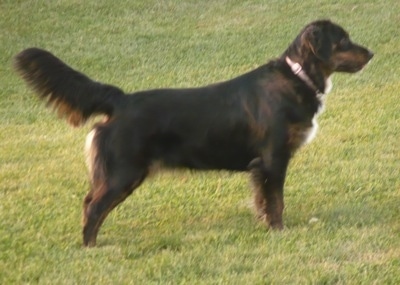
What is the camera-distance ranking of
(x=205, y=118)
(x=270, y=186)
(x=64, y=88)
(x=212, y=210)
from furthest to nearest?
(x=212, y=210)
(x=270, y=186)
(x=205, y=118)
(x=64, y=88)

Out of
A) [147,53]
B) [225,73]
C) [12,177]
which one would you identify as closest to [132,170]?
[12,177]

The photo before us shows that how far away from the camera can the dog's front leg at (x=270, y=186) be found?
6.16m

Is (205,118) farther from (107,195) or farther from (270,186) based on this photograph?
(107,195)

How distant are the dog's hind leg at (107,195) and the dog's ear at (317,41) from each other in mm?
1553

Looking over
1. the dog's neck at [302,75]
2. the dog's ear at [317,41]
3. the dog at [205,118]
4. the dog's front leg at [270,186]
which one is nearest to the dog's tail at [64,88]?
the dog at [205,118]

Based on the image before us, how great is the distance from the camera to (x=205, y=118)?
600cm

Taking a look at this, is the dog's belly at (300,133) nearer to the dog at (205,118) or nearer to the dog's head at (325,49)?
the dog at (205,118)

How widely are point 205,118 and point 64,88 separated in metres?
1.04

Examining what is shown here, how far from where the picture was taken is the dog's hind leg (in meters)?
5.84

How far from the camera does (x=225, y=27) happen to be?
1712 cm

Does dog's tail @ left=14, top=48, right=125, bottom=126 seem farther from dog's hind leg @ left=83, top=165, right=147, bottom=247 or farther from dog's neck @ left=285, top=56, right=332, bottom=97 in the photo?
dog's neck @ left=285, top=56, right=332, bottom=97

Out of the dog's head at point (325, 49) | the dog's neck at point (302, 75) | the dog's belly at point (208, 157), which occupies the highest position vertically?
A: the dog's head at point (325, 49)

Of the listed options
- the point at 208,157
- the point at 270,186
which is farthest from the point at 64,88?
the point at 270,186

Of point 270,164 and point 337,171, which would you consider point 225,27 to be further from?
point 270,164
